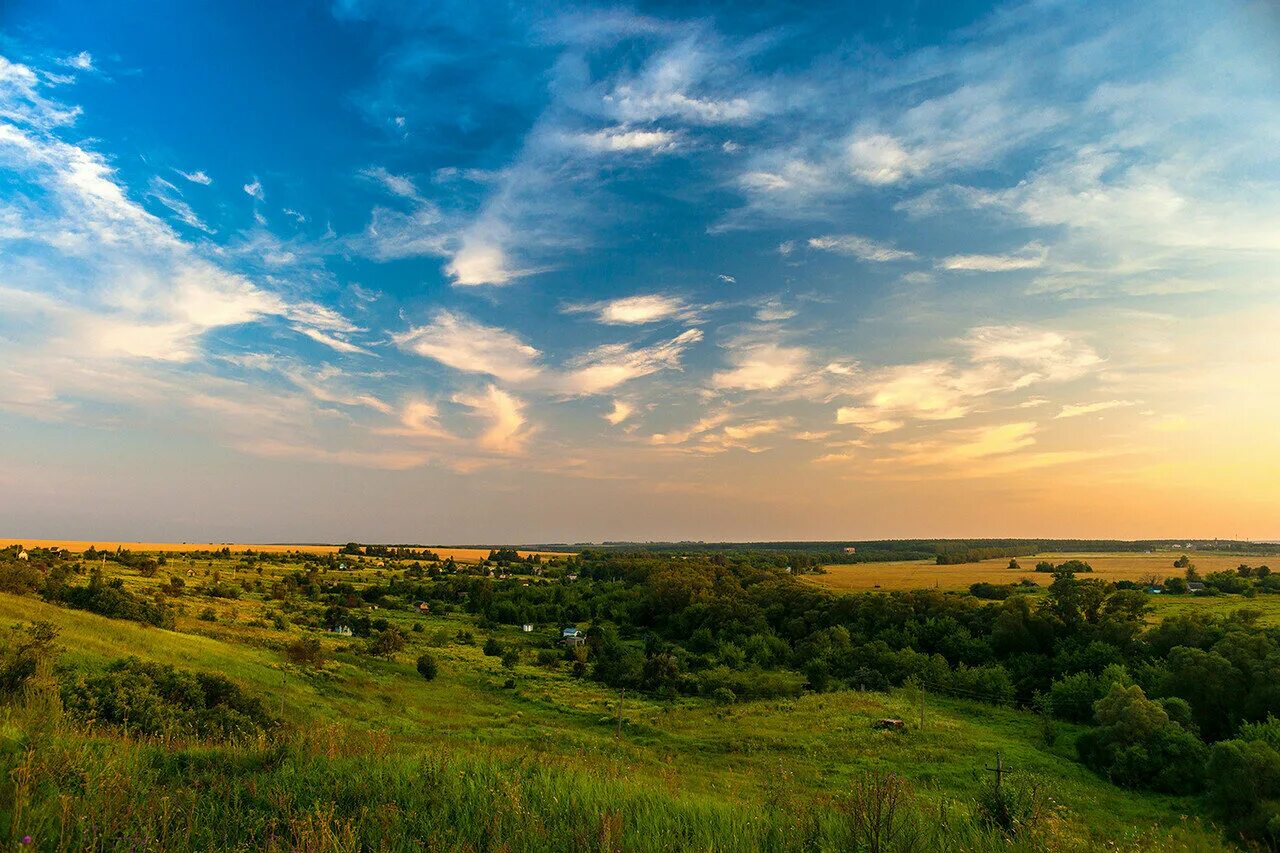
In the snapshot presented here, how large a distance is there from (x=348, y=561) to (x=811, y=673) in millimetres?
156236

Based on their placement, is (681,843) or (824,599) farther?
(824,599)

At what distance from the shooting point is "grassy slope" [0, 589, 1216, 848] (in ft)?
110

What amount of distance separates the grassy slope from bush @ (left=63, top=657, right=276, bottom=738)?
11.7ft

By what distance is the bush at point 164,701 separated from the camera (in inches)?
754

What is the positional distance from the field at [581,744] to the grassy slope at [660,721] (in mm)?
242

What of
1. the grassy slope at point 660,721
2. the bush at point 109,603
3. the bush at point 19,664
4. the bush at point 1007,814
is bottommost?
the grassy slope at point 660,721

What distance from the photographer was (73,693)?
1955 centimetres

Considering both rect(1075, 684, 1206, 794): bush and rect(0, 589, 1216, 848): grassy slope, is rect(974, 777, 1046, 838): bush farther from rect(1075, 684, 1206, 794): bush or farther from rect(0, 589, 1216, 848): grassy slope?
rect(1075, 684, 1206, 794): bush

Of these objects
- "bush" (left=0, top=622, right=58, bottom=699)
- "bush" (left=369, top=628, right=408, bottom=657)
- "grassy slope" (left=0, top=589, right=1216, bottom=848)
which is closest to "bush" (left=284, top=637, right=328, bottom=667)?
"grassy slope" (left=0, top=589, right=1216, bottom=848)

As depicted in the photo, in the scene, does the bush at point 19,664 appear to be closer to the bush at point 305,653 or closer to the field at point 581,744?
the field at point 581,744

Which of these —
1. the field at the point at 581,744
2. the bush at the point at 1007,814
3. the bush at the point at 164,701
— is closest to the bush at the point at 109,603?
the field at the point at 581,744

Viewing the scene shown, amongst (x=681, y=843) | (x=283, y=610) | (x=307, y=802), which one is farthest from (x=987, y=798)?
(x=283, y=610)

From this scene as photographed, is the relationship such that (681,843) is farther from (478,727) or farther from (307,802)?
(478,727)

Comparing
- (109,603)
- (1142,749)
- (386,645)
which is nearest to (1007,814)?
(1142,749)
